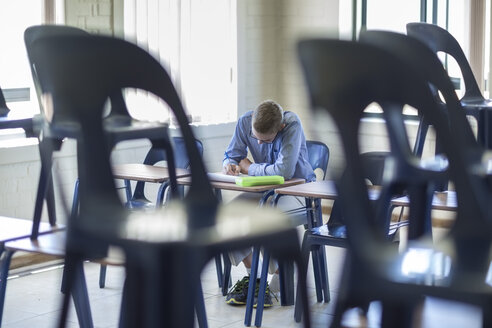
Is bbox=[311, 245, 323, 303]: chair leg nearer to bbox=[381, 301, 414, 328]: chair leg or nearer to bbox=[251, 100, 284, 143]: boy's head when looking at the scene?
bbox=[251, 100, 284, 143]: boy's head

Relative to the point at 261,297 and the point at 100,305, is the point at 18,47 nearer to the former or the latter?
the point at 100,305

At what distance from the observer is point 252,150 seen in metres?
4.73

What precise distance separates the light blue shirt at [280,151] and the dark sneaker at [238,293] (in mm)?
575

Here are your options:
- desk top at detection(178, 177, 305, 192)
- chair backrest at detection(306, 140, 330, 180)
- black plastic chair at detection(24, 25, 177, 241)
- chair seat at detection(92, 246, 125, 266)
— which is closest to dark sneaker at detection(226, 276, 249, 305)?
desk top at detection(178, 177, 305, 192)

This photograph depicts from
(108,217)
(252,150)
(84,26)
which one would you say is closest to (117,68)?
(108,217)

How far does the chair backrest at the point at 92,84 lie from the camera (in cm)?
193

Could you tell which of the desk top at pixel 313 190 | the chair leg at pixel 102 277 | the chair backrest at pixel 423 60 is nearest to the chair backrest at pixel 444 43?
the desk top at pixel 313 190

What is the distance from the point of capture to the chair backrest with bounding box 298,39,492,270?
5.35 feet

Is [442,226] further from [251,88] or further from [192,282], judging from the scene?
[192,282]

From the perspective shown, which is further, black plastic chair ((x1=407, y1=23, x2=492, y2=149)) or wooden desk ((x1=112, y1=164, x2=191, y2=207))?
wooden desk ((x1=112, y1=164, x2=191, y2=207))

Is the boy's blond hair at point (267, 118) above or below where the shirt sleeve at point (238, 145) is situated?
above

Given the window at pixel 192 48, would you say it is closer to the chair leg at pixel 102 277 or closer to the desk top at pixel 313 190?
the chair leg at pixel 102 277

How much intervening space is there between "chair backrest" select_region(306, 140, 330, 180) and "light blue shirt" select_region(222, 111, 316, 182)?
4cm

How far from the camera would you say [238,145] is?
4.77 m
